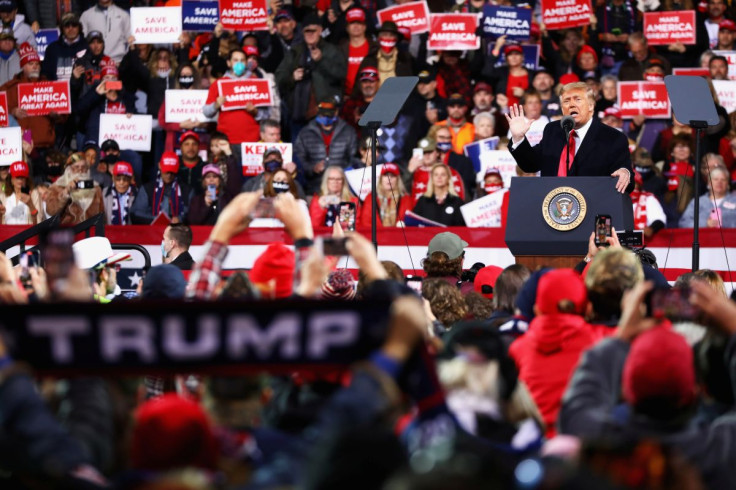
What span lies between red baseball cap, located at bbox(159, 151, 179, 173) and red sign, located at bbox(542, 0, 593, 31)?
455 centimetres

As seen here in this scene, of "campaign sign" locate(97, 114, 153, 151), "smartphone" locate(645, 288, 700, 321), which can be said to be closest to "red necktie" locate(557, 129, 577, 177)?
"smartphone" locate(645, 288, 700, 321)

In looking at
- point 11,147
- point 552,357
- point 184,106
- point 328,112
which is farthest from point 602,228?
point 11,147

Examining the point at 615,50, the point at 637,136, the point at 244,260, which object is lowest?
the point at 244,260

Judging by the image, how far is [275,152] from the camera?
11.8 m

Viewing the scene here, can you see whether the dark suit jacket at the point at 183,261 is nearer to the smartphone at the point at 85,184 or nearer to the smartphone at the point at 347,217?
the smartphone at the point at 347,217

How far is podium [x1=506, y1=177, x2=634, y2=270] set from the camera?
7.45 meters

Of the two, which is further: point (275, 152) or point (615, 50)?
point (615, 50)

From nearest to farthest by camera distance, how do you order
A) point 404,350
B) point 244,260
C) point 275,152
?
point 404,350
point 244,260
point 275,152

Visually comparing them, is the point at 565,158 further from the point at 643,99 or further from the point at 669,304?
the point at 643,99

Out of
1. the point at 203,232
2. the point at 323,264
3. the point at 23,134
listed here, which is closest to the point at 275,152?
Answer: the point at 203,232

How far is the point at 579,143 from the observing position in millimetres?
8133

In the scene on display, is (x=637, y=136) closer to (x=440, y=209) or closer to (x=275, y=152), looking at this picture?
(x=440, y=209)

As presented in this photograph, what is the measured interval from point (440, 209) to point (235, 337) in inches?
314

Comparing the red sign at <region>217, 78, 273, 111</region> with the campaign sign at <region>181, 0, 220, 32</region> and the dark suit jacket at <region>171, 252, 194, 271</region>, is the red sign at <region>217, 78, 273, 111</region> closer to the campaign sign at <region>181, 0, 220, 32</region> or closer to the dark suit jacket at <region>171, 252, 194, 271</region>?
the campaign sign at <region>181, 0, 220, 32</region>
